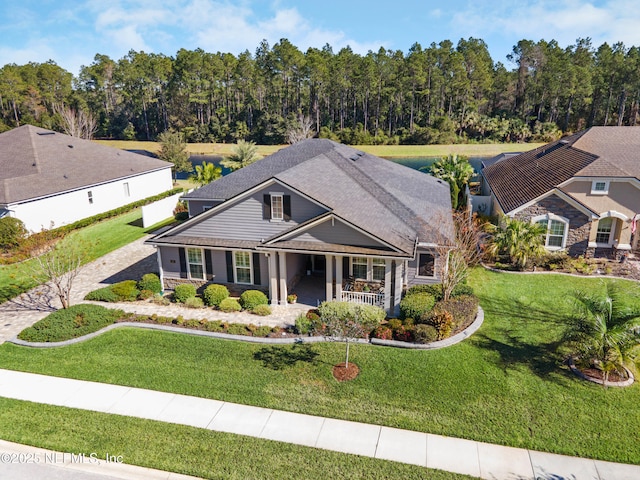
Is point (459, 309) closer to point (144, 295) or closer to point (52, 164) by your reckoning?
point (144, 295)

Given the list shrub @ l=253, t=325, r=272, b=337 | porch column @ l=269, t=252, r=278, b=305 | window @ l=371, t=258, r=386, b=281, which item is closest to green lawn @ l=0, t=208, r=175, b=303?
porch column @ l=269, t=252, r=278, b=305

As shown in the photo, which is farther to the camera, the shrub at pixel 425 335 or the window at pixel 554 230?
the window at pixel 554 230

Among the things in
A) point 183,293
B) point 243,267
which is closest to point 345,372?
point 243,267

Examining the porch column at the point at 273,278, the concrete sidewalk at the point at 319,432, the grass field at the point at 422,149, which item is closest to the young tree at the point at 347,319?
the porch column at the point at 273,278

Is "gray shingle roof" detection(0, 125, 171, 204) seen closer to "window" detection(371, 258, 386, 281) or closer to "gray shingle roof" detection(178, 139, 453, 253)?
"gray shingle roof" detection(178, 139, 453, 253)

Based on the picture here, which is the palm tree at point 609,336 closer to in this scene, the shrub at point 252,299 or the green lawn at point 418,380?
the green lawn at point 418,380

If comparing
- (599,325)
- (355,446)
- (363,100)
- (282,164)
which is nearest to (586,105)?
(363,100)

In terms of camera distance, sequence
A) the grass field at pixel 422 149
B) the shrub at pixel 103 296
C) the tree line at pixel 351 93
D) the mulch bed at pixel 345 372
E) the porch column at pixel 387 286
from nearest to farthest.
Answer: the mulch bed at pixel 345 372 < the porch column at pixel 387 286 < the shrub at pixel 103 296 < the grass field at pixel 422 149 < the tree line at pixel 351 93
